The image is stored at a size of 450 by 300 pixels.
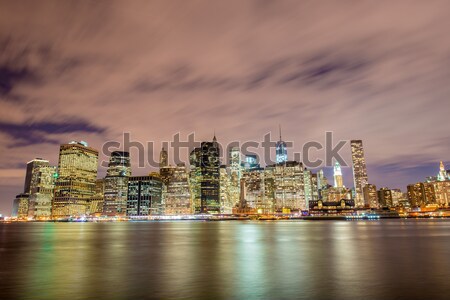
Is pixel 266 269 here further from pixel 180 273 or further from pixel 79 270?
pixel 79 270

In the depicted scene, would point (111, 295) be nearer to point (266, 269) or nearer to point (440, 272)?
point (266, 269)

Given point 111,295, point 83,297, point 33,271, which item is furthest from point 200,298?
point 33,271

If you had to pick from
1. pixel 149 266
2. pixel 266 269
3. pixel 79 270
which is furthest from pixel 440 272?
pixel 79 270

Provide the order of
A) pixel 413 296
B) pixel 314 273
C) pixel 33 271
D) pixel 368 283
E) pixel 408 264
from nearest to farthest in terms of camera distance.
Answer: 1. pixel 413 296
2. pixel 368 283
3. pixel 314 273
4. pixel 33 271
5. pixel 408 264

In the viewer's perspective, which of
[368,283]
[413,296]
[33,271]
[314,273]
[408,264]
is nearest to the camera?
[413,296]

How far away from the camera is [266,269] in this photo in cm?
2689

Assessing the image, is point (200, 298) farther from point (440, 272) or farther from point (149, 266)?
point (440, 272)

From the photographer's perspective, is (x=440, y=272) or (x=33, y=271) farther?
(x=33, y=271)

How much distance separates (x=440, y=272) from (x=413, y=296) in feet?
32.0

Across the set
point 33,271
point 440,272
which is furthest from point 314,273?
Answer: point 33,271

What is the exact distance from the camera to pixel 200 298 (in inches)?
703

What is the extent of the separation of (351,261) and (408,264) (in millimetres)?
4770

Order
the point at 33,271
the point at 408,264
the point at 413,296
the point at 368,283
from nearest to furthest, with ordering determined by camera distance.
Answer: the point at 413,296
the point at 368,283
the point at 33,271
the point at 408,264

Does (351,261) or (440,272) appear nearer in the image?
(440,272)
